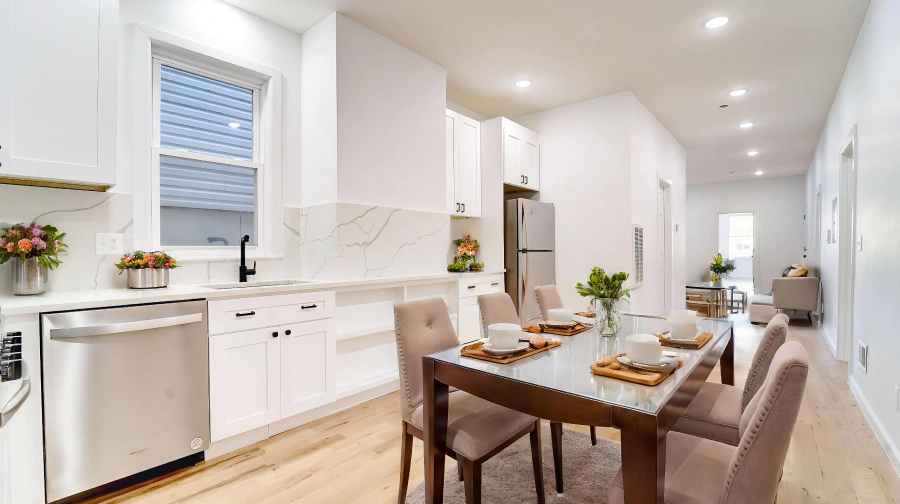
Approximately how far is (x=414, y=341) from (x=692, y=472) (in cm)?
111

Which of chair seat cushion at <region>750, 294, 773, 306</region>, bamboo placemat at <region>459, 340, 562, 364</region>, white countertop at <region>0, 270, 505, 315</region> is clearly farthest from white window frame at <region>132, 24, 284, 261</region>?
chair seat cushion at <region>750, 294, 773, 306</region>

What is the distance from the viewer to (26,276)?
197 cm

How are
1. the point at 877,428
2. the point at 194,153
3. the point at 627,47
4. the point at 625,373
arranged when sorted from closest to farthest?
the point at 625,373
the point at 877,428
the point at 194,153
the point at 627,47

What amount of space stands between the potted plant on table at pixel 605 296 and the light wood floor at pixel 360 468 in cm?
99

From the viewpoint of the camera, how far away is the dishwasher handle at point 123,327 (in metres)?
1.77

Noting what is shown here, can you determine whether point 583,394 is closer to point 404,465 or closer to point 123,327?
point 404,465

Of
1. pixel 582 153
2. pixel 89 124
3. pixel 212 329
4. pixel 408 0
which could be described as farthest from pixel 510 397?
pixel 582 153

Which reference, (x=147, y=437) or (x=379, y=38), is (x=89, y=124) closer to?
(x=147, y=437)

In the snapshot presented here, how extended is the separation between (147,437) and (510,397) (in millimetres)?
1835

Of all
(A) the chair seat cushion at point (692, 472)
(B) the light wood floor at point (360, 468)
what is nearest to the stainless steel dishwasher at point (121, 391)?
(B) the light wood floor at point (360, 468)

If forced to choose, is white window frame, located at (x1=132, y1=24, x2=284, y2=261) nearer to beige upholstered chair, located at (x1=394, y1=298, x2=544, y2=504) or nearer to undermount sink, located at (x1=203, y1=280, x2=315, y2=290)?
undermount sink, located at (x1=203, y1=280, x2=315, y2=290)

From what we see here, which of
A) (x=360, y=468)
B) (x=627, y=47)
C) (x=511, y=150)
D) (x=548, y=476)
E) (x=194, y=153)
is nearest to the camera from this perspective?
(x=548, y=476)

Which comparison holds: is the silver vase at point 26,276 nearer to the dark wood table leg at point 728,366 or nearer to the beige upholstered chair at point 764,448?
the beige upholstered chair at point 764,448

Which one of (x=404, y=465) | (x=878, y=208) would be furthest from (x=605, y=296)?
(x=878, y=208)
